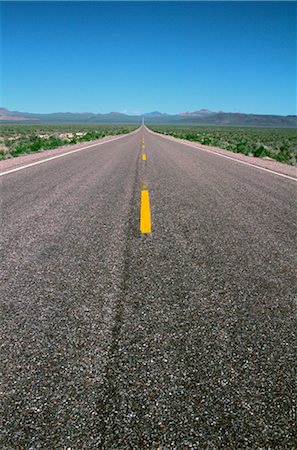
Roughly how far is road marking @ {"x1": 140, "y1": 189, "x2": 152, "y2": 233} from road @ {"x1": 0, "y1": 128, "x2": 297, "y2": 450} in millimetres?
110

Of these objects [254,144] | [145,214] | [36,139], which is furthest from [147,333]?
[36,139]

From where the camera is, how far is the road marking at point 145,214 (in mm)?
3637

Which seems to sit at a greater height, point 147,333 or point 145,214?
point 145,214

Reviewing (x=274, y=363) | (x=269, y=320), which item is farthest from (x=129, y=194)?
(x=274, y=363)

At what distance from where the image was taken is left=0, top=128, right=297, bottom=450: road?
126cm

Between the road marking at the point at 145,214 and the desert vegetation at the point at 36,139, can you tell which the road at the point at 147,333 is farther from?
the desert vegetation at the point at 36,139

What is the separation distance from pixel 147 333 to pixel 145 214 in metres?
2.53

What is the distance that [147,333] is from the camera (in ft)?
5.90

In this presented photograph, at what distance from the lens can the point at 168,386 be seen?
1.45m

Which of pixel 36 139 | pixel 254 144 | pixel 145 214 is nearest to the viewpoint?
pixel 145 214

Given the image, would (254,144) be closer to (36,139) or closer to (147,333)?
(36,139)

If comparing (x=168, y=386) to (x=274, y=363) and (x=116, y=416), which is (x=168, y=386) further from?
(x=274, y=363)

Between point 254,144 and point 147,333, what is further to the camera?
point 254,144

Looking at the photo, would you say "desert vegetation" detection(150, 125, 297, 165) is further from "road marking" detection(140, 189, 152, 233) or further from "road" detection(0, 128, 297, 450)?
"road" detection(0, 128, 297, 450)
